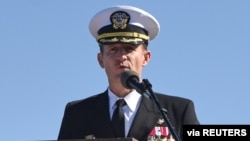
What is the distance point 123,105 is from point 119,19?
1179mm

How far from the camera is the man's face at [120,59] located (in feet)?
28.1

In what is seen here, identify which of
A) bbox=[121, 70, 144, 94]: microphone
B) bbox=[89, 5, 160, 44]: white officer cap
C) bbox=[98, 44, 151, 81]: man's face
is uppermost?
bbox=[89, 5, 160, 44]: white officer cap

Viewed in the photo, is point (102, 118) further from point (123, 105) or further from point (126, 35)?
point (126, 35)

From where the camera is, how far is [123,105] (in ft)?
28.3

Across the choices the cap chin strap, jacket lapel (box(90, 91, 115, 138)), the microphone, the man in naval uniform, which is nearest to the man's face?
the man in naval uniform

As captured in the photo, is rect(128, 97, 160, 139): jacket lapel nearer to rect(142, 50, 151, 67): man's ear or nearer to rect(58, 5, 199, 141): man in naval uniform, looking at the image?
rect(58, 5, 199, 141): man in naval uniform

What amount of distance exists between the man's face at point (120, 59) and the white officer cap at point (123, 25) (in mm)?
193

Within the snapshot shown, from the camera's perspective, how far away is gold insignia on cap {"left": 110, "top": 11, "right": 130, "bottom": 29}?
9.23 m

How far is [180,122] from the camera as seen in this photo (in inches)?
339

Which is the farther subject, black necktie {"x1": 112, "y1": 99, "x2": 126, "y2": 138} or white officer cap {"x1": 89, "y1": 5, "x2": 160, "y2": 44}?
white officer cap {"x1": 89, "y1": 5, "x2": 160, "y2": 44}

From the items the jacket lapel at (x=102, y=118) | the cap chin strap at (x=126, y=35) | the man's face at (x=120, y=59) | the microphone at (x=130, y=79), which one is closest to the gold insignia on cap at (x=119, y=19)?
the cap chin strap at (x=126, y=35)

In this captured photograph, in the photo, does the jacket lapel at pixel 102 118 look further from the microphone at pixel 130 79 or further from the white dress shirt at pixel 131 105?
the microphone at pixel 130 79

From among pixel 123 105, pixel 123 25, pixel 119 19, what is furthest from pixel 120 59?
pixel 119 19

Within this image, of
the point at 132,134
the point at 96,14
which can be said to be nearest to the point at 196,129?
the point at 132,134
